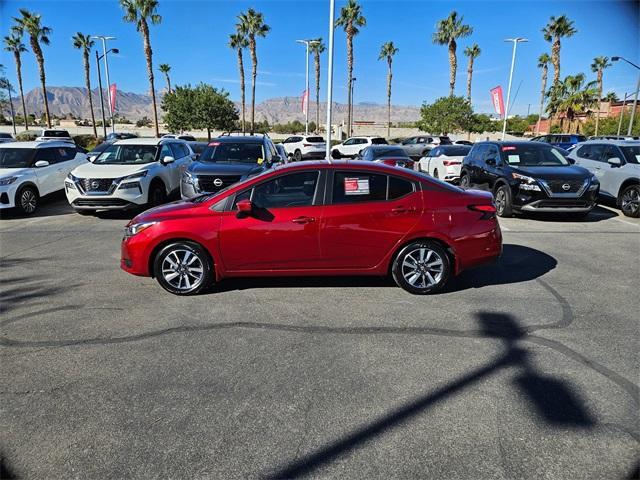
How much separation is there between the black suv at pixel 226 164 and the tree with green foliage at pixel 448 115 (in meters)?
37.2

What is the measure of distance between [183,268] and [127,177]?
567 cm

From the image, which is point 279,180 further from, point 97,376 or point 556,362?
point 556,362

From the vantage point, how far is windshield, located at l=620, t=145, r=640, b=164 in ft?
35.0

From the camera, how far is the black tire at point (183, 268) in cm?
501

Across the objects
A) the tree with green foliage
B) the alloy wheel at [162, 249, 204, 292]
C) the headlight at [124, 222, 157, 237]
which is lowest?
the alloy wheel at [162, 249, 204, 292]

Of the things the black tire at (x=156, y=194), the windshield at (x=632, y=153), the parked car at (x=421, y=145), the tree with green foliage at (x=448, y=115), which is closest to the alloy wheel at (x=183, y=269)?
the black tire at (x=156, y=194)

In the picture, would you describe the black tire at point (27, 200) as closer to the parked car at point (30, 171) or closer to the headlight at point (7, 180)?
the parked car at point (30, 171)

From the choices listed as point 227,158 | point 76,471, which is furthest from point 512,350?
point 227,158

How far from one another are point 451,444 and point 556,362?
148 centimetres

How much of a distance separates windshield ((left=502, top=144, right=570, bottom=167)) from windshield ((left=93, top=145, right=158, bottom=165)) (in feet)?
28.7

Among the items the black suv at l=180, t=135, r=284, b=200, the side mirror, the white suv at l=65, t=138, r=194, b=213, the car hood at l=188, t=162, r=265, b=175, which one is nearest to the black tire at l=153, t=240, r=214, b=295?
the side mirror

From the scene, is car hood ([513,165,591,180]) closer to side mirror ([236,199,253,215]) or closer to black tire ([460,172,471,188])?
black tire ([460,172,471,188])

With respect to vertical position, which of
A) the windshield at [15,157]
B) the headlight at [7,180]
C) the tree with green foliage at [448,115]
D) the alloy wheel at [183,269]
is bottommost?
the alloy wheel at [183,269]

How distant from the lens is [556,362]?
3.53m
